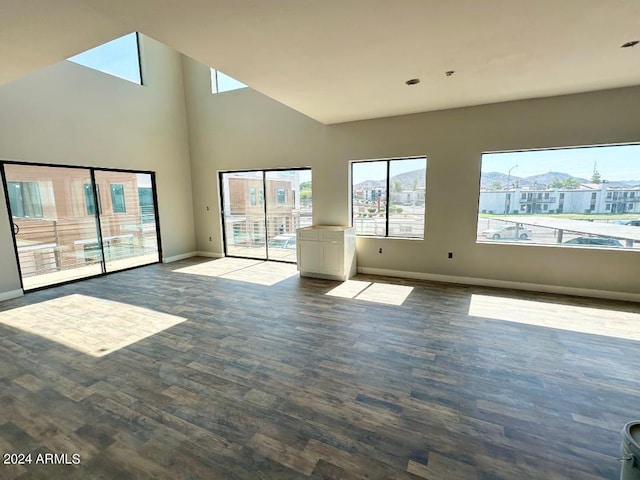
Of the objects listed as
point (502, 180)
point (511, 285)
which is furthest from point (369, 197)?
point (511, 285)

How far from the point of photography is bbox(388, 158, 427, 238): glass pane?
16.9 ft

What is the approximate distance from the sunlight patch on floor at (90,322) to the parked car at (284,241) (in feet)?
10.6

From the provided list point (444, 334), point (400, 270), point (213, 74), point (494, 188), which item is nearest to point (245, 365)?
point (444, 334)

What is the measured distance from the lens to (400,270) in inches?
214

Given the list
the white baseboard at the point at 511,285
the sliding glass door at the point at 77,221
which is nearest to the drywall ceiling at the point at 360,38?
the sliding glass door at the point at 77,221

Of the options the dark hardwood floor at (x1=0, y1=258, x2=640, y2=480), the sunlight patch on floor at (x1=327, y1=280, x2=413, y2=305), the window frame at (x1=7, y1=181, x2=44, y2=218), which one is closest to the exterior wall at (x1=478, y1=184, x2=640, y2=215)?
the dark hardwood floor at (x1=0, y1=258, x2=640, y2=480)

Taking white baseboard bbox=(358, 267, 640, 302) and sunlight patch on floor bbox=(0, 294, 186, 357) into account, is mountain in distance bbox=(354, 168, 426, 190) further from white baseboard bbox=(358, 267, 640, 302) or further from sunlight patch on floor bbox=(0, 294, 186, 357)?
sunlight patch on floor bbox=(0, 294, 186, 357)

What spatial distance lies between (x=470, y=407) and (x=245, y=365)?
1.83 meters

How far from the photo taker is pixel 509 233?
15.5ft

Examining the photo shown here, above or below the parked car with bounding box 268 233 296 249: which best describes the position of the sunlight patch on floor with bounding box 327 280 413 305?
below

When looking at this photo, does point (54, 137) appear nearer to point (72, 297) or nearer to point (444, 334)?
point (72, 297)

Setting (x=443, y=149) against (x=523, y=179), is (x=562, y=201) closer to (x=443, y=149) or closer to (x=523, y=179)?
(x=523, y=179)

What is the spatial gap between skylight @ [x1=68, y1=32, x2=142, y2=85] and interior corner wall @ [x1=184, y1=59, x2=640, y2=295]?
110 cm

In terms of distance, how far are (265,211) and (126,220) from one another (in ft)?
9.23
